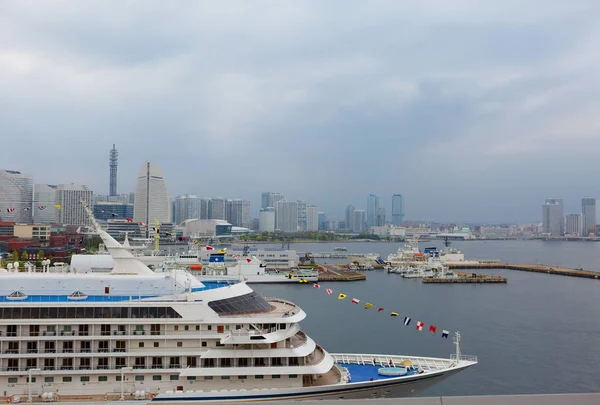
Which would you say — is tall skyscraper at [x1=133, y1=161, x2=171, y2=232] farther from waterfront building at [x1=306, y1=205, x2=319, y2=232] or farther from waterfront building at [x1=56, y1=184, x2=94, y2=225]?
waterfront building at [x1=306, y1=205, x2=319, y2=232]

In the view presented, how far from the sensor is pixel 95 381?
8.77 meters

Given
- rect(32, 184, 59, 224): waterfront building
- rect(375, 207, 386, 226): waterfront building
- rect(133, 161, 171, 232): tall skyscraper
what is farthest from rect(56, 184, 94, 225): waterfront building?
rect(375, 207, 386, 226): waterfront building

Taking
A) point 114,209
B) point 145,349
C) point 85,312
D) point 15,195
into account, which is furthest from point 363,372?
point 114,209

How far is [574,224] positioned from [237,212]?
10173cm

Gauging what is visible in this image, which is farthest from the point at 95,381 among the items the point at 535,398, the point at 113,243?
the point at 535,398

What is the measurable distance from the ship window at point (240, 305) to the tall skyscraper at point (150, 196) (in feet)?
268

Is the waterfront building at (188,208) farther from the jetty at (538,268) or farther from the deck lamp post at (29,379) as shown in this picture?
the deck lamp post at (29,379)

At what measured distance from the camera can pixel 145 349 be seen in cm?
889

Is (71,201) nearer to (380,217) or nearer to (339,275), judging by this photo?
(339,275)

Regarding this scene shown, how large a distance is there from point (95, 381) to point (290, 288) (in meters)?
25.6

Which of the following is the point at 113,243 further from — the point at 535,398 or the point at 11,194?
the point at 11,194

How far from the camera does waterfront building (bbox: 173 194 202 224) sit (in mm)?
131375

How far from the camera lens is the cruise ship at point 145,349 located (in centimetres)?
863

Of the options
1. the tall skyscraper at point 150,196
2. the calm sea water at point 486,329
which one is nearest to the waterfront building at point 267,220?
the tall skyscraper at point 150,196
